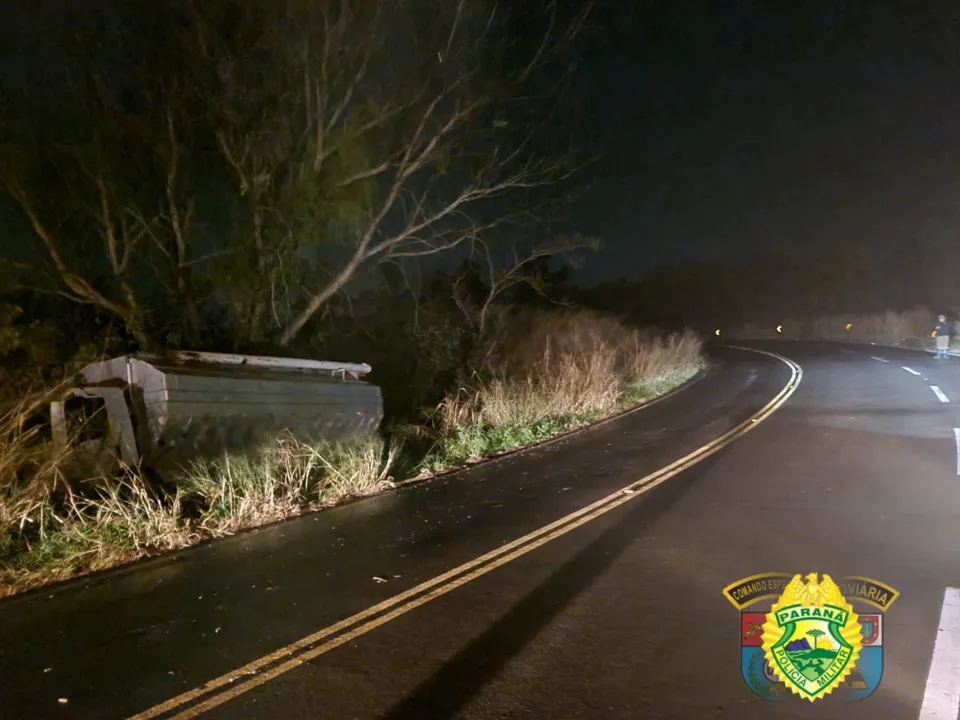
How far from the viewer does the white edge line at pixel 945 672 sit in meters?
4.05

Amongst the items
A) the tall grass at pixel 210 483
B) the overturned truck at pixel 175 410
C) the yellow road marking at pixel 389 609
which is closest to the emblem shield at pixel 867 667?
the yellow road marking at pixel 389 609

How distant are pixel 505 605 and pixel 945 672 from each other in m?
2.78

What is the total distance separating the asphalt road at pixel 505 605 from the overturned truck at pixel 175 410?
239 cm

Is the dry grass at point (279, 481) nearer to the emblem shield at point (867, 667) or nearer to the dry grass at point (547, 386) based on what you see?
the dry grass at point (547, 386)

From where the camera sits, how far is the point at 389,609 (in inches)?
220

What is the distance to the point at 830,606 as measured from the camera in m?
5.27

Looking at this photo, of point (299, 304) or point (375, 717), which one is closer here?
point (375, 717)

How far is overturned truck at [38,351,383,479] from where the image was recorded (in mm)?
9352

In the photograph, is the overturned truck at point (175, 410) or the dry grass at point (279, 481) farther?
the overturned truck at point (175, 410)

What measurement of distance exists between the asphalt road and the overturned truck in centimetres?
239

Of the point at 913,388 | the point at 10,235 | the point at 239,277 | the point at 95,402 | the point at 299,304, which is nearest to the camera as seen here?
the point at 95,402

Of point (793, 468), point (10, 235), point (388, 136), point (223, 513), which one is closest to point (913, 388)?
point (793, 468)

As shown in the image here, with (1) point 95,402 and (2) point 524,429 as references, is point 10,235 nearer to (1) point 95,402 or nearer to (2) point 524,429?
(1) point 95,402

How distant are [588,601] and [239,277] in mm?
11399
